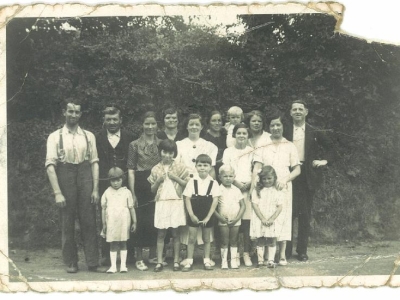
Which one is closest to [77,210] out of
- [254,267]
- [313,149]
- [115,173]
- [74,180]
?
[74,180]

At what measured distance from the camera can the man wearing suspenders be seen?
4500 millimetres

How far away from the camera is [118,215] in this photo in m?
4.49


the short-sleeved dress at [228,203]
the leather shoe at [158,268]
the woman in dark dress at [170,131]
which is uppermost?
the woman in dark dress at [170,131]

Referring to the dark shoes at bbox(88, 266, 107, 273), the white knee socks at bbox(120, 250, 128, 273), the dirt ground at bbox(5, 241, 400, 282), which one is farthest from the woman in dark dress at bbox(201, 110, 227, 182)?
the dark shoes at bbox(88, 266, 107, 273)

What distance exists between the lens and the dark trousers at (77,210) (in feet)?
14.8

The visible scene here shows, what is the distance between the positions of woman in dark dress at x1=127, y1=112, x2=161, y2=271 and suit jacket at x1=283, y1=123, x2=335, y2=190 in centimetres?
99

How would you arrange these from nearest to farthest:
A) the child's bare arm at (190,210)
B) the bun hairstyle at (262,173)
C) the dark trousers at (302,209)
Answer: the child's bare arm at (190,210) < the bun hairstyle at (262,173) < the dark trousers at (302,209)

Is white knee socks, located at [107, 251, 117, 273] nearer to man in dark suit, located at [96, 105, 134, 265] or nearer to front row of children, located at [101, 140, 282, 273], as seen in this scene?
front row of children, located at [101, 140, 282, 273]

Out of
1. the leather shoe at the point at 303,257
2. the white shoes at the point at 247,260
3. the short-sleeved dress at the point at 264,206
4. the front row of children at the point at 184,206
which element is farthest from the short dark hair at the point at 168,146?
the leather shoe at the point at 303,257

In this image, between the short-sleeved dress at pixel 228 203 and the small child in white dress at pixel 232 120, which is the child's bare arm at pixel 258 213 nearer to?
the short-sleeved dress at pixel 228 203

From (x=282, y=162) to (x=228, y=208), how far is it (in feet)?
1.73

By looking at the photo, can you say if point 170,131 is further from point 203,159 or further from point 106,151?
point 106,151

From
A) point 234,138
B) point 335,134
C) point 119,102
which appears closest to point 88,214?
point 119,102

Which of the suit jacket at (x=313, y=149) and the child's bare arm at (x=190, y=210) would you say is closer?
the child's bare arm at (x=190, y=210)
